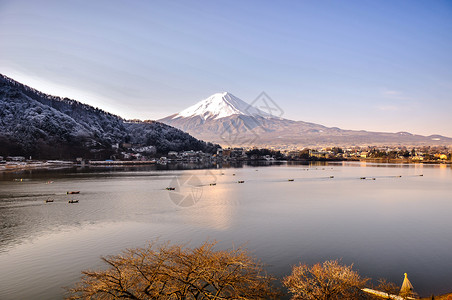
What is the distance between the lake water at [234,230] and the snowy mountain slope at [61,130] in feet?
278

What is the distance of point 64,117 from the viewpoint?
143 m

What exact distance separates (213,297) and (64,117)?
15192 cm

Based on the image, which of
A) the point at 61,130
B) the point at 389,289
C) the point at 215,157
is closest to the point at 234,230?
the point at 389,289

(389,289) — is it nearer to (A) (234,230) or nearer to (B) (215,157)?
(A) (234,230)

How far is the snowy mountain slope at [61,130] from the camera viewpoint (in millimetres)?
119312

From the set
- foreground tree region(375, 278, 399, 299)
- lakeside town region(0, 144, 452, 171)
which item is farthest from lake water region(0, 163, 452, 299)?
lakeside town region(0, 144, 452, 171)

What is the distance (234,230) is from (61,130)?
128859mm

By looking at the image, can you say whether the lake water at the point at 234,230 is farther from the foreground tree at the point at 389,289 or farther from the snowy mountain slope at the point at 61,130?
the snowy mountain slope at the point at 61,130

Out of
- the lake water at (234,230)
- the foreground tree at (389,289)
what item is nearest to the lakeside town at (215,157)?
the lake water at (234,230)

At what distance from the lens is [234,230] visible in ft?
81.8

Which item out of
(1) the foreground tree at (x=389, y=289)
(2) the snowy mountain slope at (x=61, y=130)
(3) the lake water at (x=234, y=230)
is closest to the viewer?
(1) the foreground tree at (x=389, y=289)

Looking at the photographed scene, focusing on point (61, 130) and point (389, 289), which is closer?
point (389, 289)

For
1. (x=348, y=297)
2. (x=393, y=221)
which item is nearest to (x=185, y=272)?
(x=348, y=297)

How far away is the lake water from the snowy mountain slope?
8479 cm
